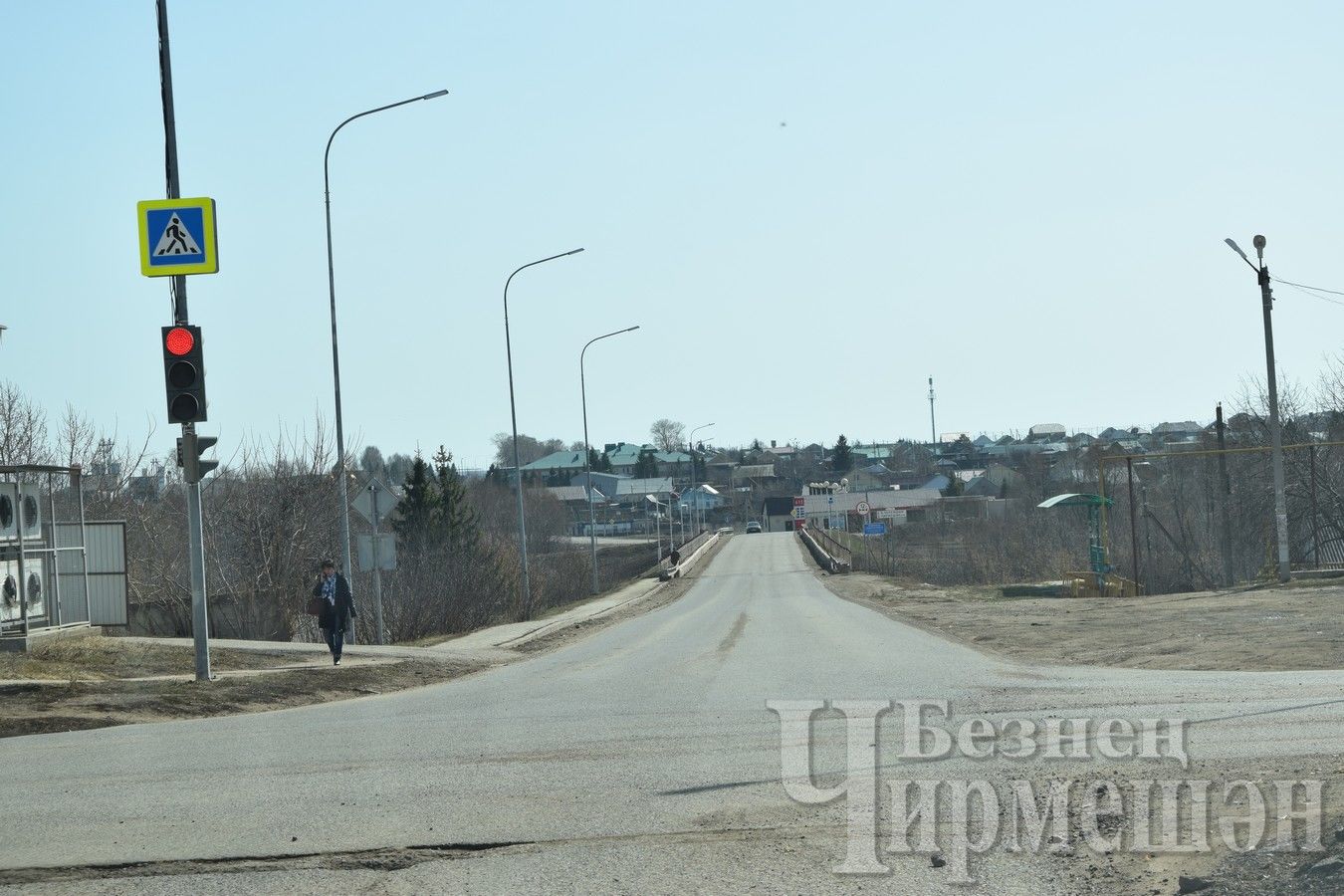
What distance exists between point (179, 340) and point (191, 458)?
1.41 m

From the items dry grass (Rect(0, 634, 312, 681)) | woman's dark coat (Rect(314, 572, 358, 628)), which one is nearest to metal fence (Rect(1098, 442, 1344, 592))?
woman's dark coat (Rect(314, 572, 358, 628))

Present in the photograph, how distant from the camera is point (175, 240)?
616 inches

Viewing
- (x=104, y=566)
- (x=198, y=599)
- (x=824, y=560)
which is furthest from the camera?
(x=824, y=560)

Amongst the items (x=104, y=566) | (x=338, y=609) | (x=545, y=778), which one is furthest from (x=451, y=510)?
(x=545, y=778)

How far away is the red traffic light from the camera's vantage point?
15523 millimetres

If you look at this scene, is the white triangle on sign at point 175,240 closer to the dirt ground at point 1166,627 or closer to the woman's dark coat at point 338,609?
the woman's dark coat at point 338,609

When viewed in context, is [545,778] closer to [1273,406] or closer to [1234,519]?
[1273,406]

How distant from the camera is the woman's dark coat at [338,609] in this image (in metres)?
20.4

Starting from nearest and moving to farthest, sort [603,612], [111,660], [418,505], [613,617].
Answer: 1. [111,660]
2. [613,617]
3. [603,612]
4. [418,505]

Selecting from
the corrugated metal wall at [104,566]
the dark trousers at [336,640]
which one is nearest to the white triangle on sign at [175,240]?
the dark trousers at [336,640]

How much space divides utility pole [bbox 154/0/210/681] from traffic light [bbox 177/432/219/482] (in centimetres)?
1

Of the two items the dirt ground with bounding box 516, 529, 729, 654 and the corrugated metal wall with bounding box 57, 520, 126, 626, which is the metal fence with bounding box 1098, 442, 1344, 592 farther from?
the corrugated metal wall with bounding box 57, 520, 126, 626

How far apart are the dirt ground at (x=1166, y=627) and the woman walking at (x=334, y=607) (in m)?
9.91

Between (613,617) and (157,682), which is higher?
(157,682)
